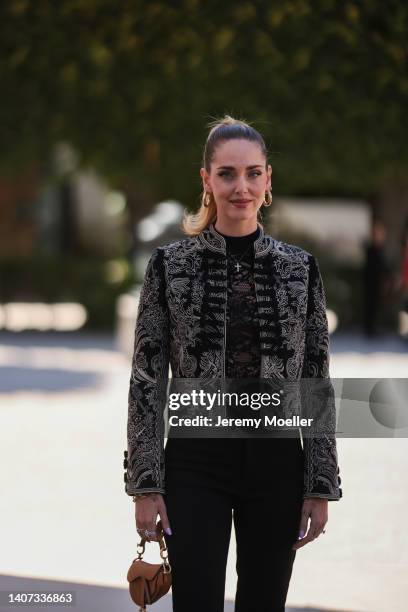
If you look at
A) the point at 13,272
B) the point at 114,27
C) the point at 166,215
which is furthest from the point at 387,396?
the point at 166,215

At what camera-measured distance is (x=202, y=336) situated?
304 centimetres

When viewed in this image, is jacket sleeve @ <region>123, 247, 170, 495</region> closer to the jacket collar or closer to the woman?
the woman

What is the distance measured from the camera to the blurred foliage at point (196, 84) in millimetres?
10555

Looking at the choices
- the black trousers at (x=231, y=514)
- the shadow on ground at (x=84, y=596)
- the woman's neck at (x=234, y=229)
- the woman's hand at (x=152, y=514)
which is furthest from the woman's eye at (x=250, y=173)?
the shadow on ground at (x=84, y=596)

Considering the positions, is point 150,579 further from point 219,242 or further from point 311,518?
point 219,242

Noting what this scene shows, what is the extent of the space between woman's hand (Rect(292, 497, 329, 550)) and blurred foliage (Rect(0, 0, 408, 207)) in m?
4.97

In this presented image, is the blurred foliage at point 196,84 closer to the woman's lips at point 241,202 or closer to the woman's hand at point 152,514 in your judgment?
the woman's lips at point 241,202

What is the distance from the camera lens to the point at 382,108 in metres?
12.0

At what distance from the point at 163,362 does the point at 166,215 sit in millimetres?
25050

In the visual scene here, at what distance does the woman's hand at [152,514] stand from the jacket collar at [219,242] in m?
0.69

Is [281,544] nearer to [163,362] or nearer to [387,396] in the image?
[163,362]

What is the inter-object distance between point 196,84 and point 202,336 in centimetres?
1414

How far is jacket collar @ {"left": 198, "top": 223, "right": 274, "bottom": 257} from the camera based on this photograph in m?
3.13

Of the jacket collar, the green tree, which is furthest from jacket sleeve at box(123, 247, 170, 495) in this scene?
the green tree
